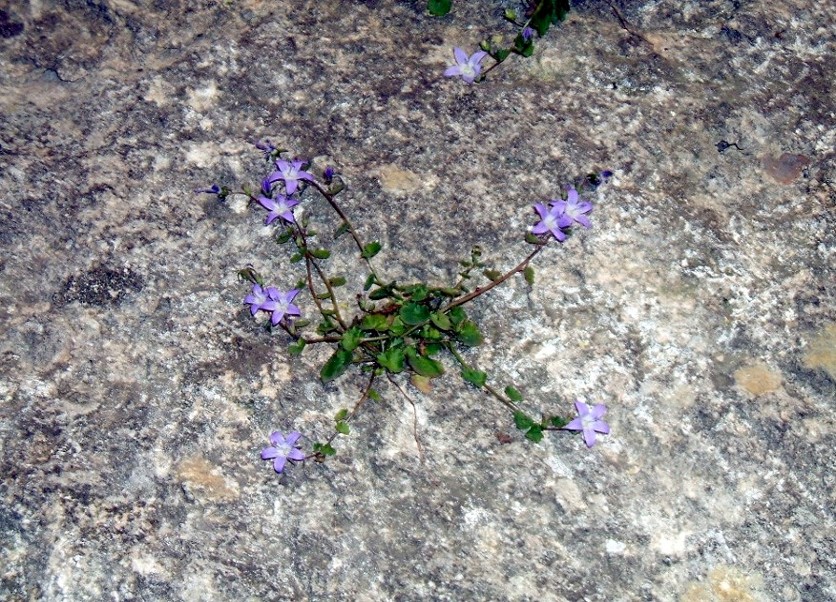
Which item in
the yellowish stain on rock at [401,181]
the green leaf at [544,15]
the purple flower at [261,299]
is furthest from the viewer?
the green leaf at [544,15]

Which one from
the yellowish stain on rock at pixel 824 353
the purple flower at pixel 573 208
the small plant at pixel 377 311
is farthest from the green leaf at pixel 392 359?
the yellowish stain on rock at pixel 824 353

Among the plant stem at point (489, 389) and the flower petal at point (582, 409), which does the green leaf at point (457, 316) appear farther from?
the flower petal at point (582, 409)

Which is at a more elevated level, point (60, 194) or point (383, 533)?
point (60, 194)

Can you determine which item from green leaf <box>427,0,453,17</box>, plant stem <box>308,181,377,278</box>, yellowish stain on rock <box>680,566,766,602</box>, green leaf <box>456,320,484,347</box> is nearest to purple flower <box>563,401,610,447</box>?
green leaf <box>456,320,484,347</box>

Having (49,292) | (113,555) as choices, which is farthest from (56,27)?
(113,555)

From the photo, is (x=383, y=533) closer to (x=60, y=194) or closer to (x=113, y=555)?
(x=113, y=555)
